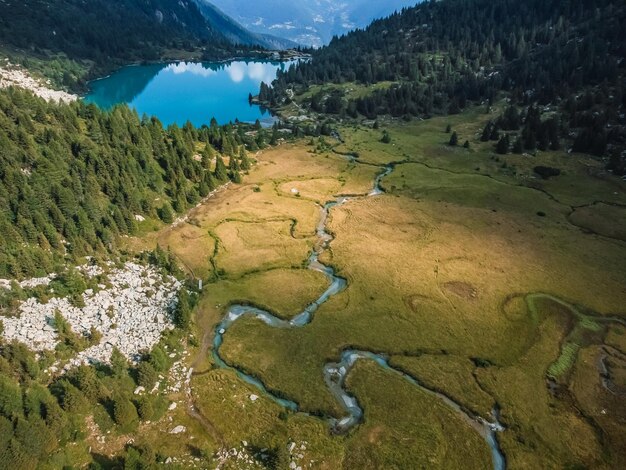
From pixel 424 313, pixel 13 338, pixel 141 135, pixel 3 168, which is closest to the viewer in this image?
pixel 13 338

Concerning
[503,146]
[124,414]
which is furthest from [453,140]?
[124,414]

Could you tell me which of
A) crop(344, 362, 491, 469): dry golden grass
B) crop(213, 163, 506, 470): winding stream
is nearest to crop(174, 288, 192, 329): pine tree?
crop(213, 163, 506, 470): winding stream

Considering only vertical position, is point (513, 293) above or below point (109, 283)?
above

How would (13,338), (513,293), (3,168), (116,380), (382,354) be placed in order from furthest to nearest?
(3,168) < (513,293) < (382,354) < (13,338) < (116,380)

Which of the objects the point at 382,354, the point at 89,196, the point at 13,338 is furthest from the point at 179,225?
the point at 382,354

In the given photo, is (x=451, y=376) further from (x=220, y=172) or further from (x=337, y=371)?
(x=220, y=172)

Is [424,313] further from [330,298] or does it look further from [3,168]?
[3,168]
